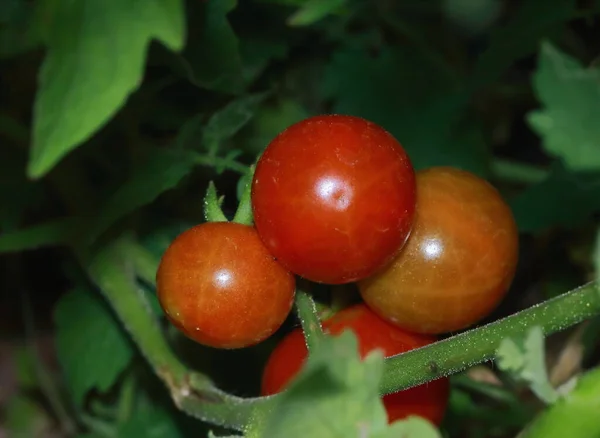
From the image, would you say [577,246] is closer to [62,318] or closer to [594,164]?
[594,164]

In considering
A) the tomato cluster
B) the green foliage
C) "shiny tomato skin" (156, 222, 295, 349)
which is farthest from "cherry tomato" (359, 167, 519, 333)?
the green foliage

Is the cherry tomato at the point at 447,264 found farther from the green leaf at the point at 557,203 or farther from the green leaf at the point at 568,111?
the green leaf at the point at 557,203

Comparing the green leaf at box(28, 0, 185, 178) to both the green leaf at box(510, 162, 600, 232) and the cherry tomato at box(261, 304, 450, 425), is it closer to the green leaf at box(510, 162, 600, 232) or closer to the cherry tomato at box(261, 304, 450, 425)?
the cherry tomato at box(261, 304, 450, 425)

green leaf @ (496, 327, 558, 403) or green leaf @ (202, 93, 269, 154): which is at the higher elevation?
green leaf @ (496, 327, 558, 403)

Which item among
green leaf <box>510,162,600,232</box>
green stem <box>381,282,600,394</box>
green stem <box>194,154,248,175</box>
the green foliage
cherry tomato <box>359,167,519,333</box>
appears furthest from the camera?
green leaf <box>510,162,600,232</box>

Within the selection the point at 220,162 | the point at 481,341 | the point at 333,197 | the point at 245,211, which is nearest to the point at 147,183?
the point at 220,162

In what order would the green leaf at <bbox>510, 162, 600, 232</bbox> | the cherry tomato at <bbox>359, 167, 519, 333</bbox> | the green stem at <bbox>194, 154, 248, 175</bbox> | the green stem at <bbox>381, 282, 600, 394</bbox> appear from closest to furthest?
the green stem at <bbox>381, 282, 600, 394</bbox> < the cherry tomato at <bbox>359, 167, 519, 333</bbox> < the green stem at <bbox>194, 154, 248, 175</bbox> < the green leaf at <bbox>510, 162, 600, 232</bbox>

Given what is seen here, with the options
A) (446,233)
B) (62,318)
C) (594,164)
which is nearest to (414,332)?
(446,233)
